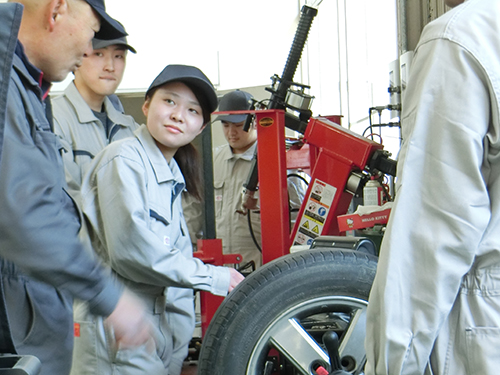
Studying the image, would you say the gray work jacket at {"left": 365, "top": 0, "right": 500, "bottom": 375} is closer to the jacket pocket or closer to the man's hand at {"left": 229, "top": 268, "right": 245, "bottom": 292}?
the jacket pocket

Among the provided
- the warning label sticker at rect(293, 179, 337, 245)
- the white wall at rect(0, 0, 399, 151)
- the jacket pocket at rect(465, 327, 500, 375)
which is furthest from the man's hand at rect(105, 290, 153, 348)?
the white wall at rect(0, 0, 399, 151)

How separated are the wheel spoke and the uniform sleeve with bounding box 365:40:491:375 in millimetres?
638

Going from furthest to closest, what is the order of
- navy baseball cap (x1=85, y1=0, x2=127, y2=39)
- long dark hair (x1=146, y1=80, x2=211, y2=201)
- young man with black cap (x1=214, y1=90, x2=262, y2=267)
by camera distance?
young man with black cap (x1=214, y1=90, x2=262, y2=267)
long dark hair (x1=146, y1=80, x2=211, y2=201)
navy baseball cap (x1=85, y1=0, x2=127, y2=39)

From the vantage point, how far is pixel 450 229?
954mm

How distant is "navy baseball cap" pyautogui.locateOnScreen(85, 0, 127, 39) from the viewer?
1363mm

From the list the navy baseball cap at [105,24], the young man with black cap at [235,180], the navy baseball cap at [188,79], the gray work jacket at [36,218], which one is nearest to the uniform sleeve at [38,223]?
the gray work jacket at [36,218]

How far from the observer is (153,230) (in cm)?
180

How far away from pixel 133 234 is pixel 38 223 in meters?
0.64

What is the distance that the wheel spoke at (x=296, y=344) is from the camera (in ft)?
5.31

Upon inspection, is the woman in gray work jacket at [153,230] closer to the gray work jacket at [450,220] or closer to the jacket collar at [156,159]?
the jacket collar at [156,159]

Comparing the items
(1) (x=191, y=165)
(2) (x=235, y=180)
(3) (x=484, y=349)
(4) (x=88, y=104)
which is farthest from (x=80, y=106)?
(2) (x=235, y=180)

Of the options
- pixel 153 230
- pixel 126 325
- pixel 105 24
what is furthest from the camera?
pixel 153 230

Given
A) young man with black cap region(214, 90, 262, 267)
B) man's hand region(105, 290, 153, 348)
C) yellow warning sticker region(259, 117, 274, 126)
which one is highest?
yellow warning sticker region(259, 117, 274, 126)

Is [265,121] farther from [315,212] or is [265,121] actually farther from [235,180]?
[235,180]
